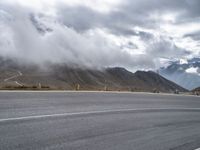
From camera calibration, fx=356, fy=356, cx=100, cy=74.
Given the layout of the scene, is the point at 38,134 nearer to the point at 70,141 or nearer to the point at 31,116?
the point at 70,141

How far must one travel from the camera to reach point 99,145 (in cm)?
772

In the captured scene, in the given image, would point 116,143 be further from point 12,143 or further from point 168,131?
point 168,131

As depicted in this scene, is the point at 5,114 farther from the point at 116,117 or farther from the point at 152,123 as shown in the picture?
the point at 152,123

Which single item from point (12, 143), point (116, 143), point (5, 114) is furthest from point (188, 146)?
point (5, 114)

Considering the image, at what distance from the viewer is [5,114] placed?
36.0 feet

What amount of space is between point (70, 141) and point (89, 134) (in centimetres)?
104

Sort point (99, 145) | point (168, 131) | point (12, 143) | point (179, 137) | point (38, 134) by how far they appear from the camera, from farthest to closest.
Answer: point (168, 131)
point (179, 137)
point (38, 134)
point (99, 145)
point (12, 143)

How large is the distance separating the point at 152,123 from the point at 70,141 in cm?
465

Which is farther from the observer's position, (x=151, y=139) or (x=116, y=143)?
(x=151, y=139)

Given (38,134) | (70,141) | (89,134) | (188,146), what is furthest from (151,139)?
(38,134)

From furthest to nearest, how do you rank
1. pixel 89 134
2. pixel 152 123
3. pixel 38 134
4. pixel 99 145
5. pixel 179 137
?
pixel 152 123 < pixel 179 137 < pixel 89 134 < pixel 38 134 < pixel 99 145

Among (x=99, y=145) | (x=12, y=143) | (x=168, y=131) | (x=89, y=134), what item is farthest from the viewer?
(x=168, y=131)

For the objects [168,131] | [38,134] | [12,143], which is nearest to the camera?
[12,143]

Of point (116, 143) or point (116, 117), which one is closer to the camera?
point (116, 143)
